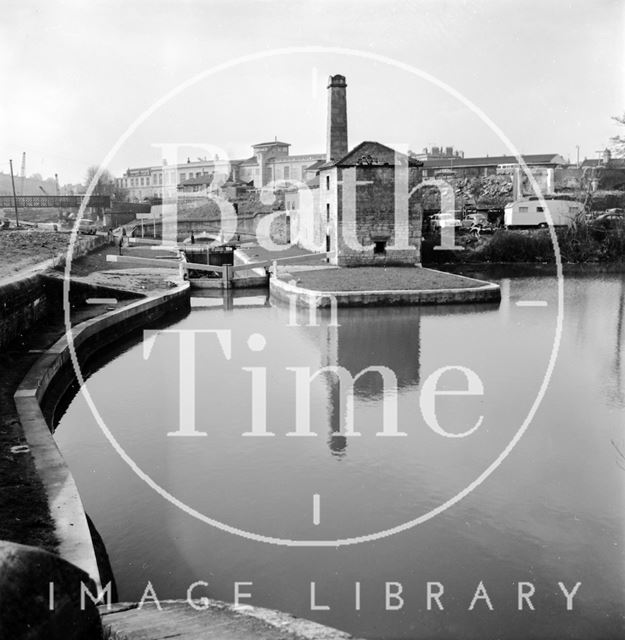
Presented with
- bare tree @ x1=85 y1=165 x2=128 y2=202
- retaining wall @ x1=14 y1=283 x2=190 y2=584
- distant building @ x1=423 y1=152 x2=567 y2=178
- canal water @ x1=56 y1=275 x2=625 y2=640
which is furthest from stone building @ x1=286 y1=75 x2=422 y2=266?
bare tree @ x1=85 y1=165 x2=128 y2=202

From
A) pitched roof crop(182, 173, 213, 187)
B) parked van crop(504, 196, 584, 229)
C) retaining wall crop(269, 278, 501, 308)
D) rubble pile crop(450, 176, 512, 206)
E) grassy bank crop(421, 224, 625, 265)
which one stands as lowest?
retaining wall crop(269, 278, 501, 308)

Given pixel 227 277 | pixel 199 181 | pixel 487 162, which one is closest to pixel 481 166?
pixel 487 162

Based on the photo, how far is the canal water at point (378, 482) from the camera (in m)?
5.42

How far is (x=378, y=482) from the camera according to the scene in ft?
24.6

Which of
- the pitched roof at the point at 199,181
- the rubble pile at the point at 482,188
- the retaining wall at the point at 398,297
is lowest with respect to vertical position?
the retaining wall at the point at 398,297

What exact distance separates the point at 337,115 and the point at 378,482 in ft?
91.5

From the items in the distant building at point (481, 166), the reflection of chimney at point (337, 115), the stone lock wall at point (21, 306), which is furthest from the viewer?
the distant building at point (481, 166)

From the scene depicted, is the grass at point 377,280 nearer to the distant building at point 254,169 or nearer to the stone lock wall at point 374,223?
the stone lock wall at point 374,223

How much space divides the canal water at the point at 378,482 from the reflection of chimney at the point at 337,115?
20.4 metres

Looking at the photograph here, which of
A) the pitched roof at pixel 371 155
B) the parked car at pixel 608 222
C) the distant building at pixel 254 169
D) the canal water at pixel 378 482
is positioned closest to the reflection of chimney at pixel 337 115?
the pitched roof at pixel 371 155

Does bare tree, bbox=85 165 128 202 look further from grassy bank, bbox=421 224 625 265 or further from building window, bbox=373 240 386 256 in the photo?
building window, bbox=373 240 386 256

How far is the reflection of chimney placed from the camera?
32.6 metres

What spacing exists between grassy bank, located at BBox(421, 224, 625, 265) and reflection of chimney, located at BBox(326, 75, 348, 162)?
7.68m

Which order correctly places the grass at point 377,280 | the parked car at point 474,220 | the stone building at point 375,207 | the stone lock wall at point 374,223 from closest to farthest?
the grass at point 377,280
the stone building at point 375,207
the stone lock wall at point 374,223
the parked car at point 474,220
